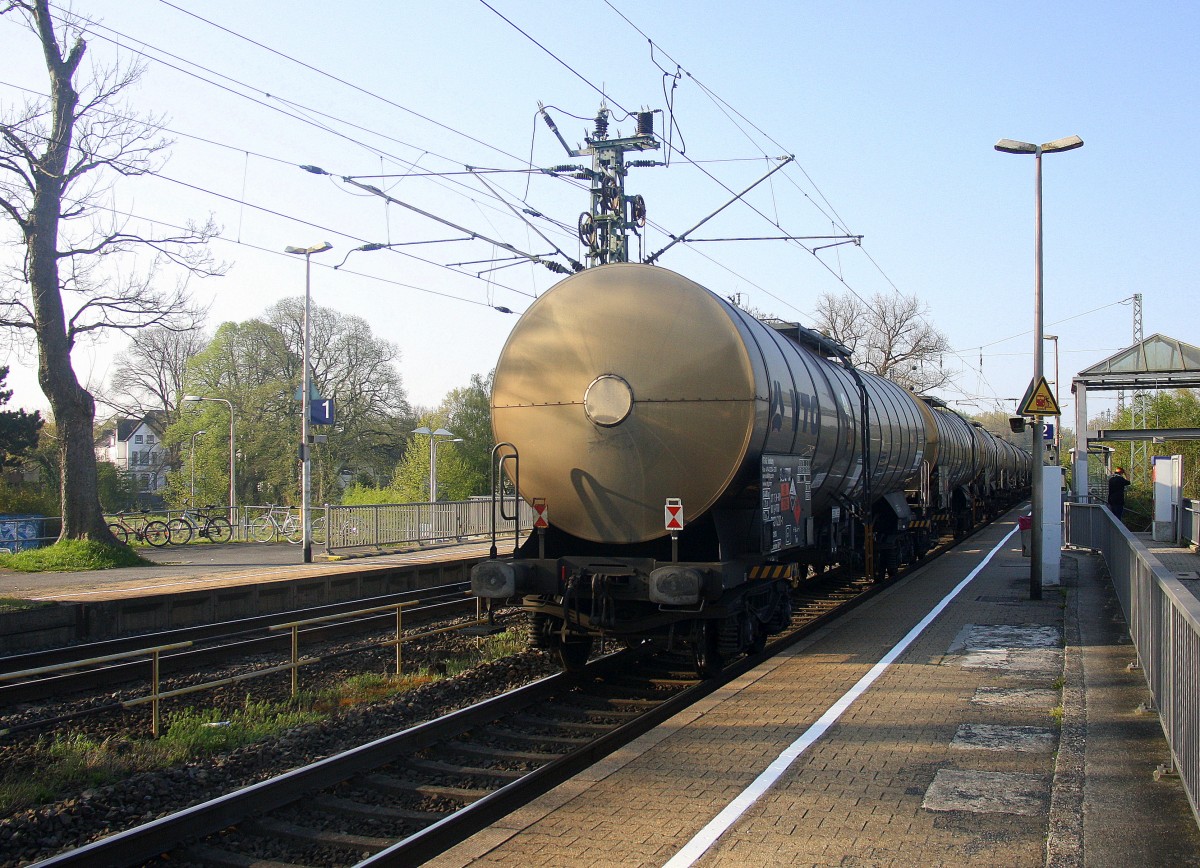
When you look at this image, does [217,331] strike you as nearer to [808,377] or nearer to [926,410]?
[926,410]

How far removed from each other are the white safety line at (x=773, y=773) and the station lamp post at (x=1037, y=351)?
423 centimetres

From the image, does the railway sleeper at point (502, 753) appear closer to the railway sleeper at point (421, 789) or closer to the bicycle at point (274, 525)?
the railway sleeper at point (421, 789)

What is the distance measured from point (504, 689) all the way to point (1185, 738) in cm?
595

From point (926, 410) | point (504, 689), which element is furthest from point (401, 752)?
point (926, 410)

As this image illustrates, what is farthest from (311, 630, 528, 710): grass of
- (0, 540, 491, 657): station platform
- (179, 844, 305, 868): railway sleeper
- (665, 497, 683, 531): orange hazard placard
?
(0, 540, 491, 657): station platform

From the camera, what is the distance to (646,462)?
850cm

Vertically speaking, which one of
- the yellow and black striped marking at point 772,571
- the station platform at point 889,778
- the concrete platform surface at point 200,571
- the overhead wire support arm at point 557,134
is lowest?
the concrete platform surface at point 200,571

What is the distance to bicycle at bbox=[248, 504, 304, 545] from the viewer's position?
28.5m

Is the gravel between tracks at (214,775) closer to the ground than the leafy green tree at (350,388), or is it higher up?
closer to the ground

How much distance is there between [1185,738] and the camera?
505cm

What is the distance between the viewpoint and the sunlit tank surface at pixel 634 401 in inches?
330

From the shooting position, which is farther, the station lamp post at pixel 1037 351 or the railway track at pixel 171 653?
the station lamp post at pixel 1037 351

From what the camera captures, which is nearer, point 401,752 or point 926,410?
point 401,752

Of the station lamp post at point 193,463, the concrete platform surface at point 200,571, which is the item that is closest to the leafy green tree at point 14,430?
the station lamp post at point 193,463
